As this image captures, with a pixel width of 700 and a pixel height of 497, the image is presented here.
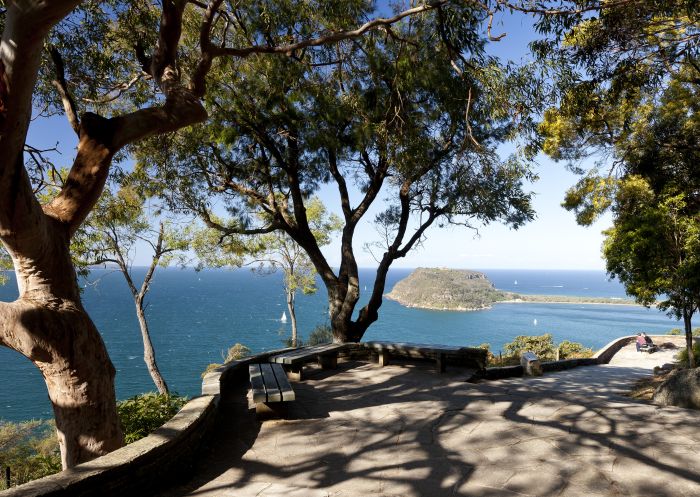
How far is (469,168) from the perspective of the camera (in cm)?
840

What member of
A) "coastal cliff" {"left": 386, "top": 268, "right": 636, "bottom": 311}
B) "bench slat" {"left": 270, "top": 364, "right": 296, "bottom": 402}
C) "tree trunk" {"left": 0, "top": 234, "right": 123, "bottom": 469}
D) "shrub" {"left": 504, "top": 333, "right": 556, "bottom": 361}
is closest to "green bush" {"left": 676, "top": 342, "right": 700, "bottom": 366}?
"shrub" {"left": 504, "top": 333, "right": 556, "bottom": 361}

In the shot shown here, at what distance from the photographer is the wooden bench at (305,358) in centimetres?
593

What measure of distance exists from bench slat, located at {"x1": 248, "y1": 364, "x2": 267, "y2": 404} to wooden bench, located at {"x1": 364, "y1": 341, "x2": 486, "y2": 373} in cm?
277

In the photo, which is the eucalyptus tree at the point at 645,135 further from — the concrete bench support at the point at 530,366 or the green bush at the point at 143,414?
the green bush at the point at 143,414

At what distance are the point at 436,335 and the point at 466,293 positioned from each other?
221ft

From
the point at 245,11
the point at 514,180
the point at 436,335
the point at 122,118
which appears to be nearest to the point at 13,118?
the point at 122,118

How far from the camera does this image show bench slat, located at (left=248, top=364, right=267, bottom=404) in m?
4.32

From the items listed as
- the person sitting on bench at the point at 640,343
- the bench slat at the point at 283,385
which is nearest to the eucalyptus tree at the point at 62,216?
the bench slat at the point at 283,385

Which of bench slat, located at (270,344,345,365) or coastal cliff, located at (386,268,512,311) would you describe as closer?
bench slat, located at (270,344,345,365)

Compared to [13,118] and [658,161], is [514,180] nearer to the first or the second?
[658,161]

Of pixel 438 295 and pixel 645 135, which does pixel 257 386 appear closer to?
pixel 645 135

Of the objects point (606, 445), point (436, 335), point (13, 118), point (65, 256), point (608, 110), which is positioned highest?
point (608, 110)

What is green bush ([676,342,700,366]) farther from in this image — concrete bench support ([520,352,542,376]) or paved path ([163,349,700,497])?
paved path ([163,349,700,497])

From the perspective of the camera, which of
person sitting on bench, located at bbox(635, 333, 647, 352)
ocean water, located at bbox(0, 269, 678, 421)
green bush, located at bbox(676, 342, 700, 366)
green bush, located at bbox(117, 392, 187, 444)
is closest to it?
green bush, located at bbox(117, 392, 187, 444)
